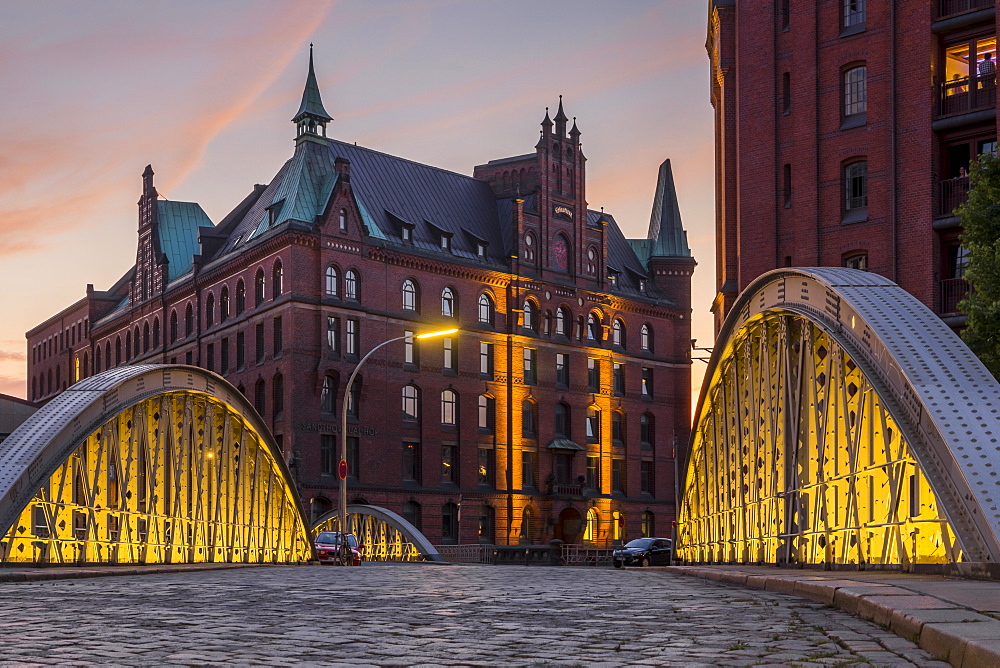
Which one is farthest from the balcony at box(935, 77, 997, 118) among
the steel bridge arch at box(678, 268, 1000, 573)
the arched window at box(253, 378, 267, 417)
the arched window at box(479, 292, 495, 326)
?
the arched window at box(479, 292, 495, 326)

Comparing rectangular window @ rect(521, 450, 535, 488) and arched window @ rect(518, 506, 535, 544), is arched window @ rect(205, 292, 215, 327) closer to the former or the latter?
rectangular window @ rect(521, 450, 535, 488)

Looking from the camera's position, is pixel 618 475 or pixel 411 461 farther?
pixel 618 475

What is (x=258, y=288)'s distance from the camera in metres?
71.8

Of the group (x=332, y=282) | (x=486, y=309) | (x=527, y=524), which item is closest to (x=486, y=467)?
(x=527, y=524)

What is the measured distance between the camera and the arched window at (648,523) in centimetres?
8425

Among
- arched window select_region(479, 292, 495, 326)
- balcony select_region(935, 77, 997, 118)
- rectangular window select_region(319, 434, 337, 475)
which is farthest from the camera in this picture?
arched window select_region(479, 292, 495, 326)

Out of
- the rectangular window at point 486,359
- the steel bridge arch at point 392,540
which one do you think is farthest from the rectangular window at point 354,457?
the steel bridge arch at point 392,540

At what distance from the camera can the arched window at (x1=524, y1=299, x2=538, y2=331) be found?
80.2 metres

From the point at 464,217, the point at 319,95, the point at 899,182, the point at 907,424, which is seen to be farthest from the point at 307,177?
the point at 907,424

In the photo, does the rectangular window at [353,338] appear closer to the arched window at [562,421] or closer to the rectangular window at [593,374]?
the arched window at [562,421]

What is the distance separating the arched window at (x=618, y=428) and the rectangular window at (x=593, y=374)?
2099 millimetres

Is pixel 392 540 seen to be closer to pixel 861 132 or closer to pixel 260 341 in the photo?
pixel 260 341

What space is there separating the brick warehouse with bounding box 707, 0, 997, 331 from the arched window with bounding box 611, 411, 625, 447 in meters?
36.3

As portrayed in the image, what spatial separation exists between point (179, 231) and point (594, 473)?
29534 mm
